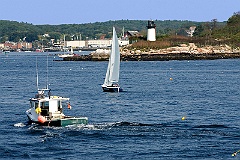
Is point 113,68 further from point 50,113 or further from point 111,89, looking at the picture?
point 50,113

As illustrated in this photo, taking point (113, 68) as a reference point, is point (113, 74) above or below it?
below

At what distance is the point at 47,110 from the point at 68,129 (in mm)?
3316

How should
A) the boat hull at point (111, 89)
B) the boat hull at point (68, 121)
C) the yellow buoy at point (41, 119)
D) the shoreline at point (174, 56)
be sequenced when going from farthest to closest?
the shoreline at point (174, 56), the boat hull at point (111, 89), the yellow buoy at point (41, 119), the boat hull at point (68, 121)

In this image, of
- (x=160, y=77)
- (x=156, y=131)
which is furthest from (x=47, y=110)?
(x=160, y=77)

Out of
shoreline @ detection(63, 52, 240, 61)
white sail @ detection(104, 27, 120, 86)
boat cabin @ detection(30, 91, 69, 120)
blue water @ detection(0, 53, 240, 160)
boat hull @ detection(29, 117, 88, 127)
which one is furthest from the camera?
shoreline @ detection(63, 52, 240, 61)

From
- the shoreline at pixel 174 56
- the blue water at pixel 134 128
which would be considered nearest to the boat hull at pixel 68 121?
the blue water at pixel 134 128

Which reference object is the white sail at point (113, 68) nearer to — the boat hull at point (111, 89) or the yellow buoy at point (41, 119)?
the boat hull at point (111, 89)

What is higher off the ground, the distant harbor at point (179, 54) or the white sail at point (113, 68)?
the white sail at point (113, 68)

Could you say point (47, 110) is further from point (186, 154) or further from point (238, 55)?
point (238, 55)

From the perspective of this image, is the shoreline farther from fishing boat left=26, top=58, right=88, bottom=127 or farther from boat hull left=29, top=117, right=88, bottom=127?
boat hull left=29, top=117, right=88, bottom=127

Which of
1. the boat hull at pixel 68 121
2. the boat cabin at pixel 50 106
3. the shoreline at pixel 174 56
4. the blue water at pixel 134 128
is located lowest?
the shoreline at pixel 174 56

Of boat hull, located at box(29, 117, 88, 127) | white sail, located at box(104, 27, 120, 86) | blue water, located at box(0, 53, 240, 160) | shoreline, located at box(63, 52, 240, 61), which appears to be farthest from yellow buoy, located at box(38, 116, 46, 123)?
shoreline, located at box(63, 52, 240, 61)

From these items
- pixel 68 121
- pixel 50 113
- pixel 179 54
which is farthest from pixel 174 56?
pixel 68 121

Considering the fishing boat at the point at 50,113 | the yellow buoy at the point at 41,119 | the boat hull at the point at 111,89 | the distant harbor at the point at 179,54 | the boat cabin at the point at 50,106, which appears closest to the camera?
the fishing boat at the point at 50,113
